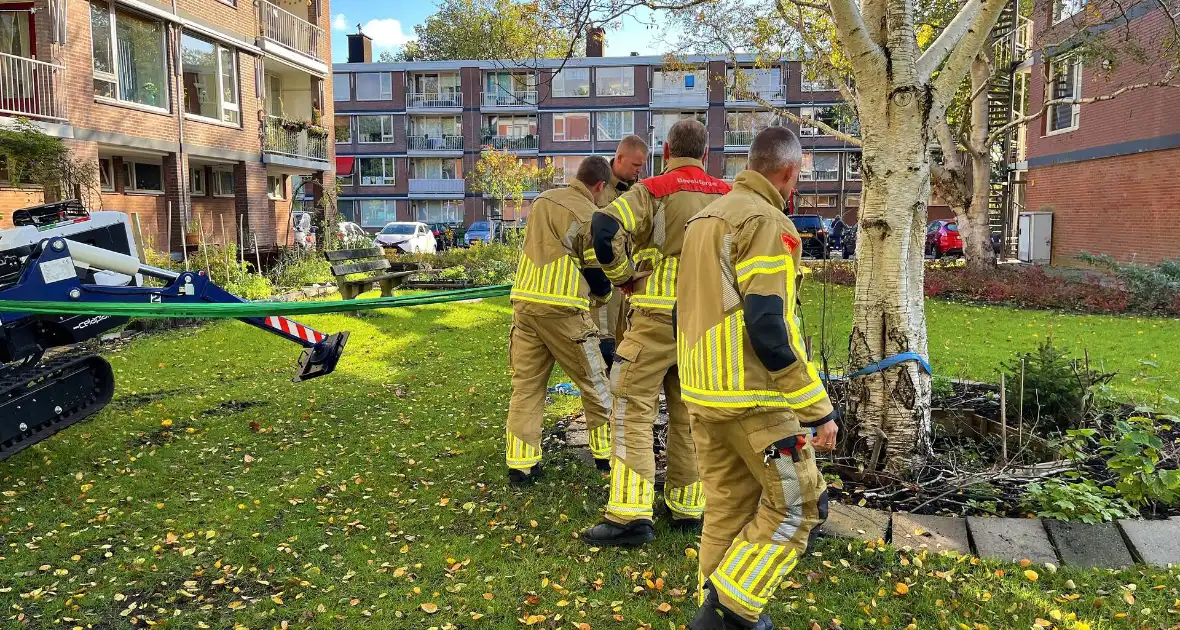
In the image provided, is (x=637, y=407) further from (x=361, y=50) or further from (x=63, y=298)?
(x=361, y=50)

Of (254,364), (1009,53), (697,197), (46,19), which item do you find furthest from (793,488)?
(1009,53)

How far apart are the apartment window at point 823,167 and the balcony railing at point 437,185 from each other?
23.7 metres

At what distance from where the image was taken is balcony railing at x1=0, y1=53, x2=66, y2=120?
15383mm

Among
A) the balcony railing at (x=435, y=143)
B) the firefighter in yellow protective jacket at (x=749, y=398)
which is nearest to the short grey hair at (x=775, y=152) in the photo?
the firefighter in yellow protective jacket at (x=749, y=398)

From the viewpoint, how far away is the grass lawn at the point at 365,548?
359 cm

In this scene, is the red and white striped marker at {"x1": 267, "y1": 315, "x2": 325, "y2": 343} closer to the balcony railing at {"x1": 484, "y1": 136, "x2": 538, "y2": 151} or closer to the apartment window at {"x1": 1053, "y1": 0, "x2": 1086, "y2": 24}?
the apartment window at {"x1": 1053, "y1": 0, "x2": 1086, "y2": 24}

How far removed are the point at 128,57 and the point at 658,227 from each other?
18858 mm

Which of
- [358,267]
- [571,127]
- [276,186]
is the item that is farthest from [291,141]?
[571,127]

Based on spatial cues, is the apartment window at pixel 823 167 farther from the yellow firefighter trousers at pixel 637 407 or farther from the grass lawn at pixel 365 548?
the yellow firefighter trousers at pixel 637 407

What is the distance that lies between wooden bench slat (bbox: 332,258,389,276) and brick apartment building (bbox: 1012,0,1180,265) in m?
14.0

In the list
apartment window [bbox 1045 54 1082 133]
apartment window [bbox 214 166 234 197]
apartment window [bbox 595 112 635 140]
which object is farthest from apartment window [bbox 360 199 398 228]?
apartment window [bbox 1045 54 1082 133]

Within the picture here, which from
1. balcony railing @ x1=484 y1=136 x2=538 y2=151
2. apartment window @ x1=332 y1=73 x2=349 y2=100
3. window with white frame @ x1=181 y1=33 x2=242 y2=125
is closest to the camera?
window with white frame @ x1=181 y1=33 x2=242 y2=125

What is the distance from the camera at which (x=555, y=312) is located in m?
4.94

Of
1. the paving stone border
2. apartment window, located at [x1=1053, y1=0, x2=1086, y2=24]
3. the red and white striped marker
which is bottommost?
the paving stone border
